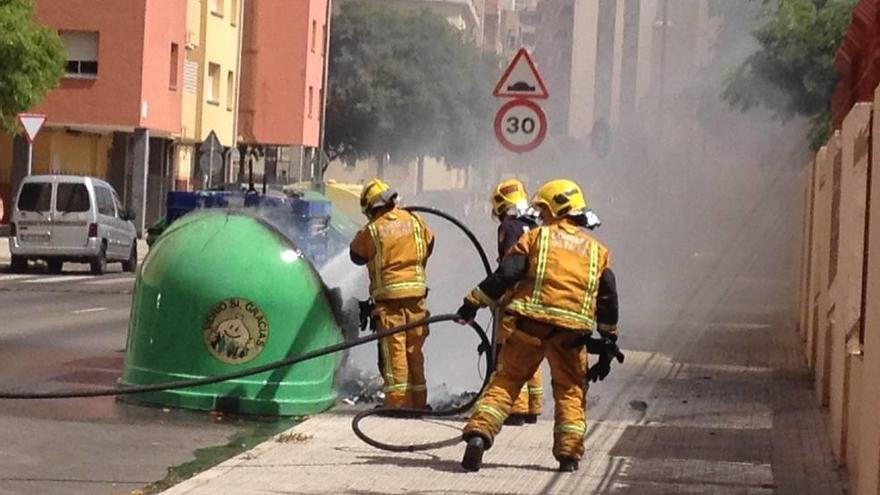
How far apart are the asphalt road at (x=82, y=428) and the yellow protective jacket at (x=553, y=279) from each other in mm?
2028

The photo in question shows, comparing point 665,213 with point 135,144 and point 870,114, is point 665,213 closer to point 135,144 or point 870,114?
point 135,144

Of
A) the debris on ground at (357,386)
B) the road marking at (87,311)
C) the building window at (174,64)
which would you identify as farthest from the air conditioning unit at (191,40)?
the debris on ground at (357,386)

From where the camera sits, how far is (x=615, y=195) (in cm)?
3512

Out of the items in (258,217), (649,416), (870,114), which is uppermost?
(870,114)

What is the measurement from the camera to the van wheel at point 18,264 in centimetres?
3250

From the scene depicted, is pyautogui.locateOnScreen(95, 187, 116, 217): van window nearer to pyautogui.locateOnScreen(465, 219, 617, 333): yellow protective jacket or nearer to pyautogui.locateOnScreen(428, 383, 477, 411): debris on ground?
pyautogui.locateOnScreen(428, 383, 477, 411): debris on ground

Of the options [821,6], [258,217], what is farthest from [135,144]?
[258,217]

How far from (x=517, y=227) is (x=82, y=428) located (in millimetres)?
3192

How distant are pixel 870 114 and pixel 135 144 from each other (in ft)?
116

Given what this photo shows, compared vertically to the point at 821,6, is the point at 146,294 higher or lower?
lower

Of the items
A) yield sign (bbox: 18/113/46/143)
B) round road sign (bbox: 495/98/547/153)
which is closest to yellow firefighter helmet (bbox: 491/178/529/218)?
round road sign (bbox: 495/98/547/153)

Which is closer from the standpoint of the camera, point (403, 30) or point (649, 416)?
point (649, 416)

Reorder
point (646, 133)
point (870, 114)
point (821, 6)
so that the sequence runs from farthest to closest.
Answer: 1. point (646, 133)
2. point (821, 6)
3. point (870, 114)

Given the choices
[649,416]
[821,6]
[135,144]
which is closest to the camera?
[649,416]
